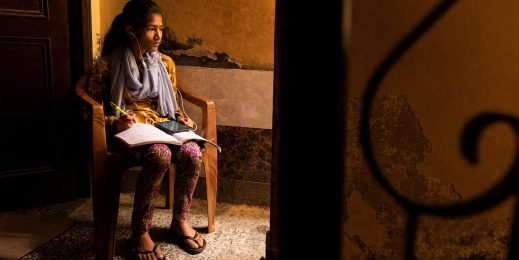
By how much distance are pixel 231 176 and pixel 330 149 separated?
2.73 metres

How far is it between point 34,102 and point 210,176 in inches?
49.3

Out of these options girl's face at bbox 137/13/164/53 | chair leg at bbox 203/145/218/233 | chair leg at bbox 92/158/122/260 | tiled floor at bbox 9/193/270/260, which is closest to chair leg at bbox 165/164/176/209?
tiled floor at bbox 9/193/270/260

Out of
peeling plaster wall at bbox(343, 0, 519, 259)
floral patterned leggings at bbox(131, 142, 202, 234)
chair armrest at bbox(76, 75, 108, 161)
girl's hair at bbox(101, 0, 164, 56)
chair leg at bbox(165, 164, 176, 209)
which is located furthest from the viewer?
chair leg at bbox(165, 164, 176, 209)

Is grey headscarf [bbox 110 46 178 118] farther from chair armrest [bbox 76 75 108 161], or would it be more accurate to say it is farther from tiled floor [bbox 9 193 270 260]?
tiled floor [bbox 9 193 270 260]

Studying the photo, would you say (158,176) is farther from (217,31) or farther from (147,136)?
(217,31)

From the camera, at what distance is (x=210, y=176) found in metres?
2.78

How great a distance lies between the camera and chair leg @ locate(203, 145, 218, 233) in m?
2.76

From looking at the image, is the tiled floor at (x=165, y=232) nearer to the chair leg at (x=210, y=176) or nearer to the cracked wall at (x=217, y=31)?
the chair leg at (x=210, y=176)

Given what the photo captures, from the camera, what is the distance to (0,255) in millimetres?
2402

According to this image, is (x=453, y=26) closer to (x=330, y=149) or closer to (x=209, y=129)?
(x=330, y=149)

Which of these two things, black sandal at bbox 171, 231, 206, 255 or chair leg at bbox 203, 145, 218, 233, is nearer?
black sandal at bbox 171, 231, 206, 255

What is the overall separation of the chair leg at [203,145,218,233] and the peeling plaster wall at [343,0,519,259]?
1.65 meters

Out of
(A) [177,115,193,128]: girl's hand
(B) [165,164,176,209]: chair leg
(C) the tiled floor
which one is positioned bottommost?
(C) the tiled floor

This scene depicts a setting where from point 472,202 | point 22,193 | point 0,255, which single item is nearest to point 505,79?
point 472,202
